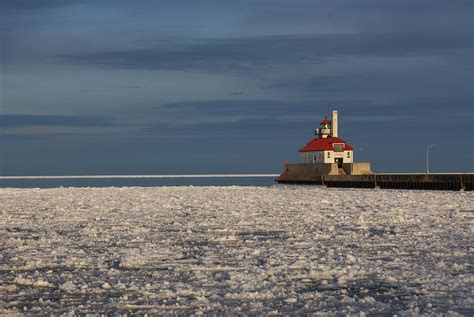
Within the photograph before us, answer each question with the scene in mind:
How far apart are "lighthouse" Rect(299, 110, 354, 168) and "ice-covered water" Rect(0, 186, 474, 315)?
150 ft

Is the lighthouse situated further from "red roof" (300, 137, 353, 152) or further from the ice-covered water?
the ice-covered water

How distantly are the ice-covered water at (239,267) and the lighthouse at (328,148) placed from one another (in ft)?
150

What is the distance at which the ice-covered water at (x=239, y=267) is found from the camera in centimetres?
762

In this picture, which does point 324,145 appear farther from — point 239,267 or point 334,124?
point 239,267

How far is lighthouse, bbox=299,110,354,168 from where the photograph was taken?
210 ft

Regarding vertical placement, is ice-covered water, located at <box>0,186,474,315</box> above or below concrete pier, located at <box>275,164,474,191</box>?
below

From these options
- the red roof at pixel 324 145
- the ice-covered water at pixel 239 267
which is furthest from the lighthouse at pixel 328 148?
the ice-covered water at pixel 239 267

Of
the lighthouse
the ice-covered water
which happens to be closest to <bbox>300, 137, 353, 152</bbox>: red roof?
the lighthouse

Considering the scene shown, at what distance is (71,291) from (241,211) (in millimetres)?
14212

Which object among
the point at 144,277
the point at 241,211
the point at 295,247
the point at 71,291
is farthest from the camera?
the point at 241,211

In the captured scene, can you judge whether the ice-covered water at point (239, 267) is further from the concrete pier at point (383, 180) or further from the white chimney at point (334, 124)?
the white chimney at point (334, 124)

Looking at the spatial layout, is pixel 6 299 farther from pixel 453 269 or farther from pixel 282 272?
pixel 453 269

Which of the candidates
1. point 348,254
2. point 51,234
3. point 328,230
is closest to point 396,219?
point 328,230

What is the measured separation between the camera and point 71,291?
835cm
